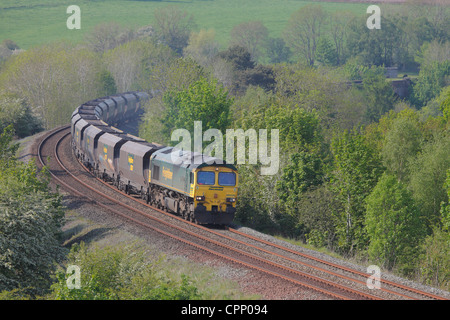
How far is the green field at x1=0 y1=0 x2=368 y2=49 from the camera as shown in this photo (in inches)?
6053

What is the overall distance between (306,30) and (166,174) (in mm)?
140515

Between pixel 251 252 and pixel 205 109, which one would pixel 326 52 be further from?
pixel 251 252

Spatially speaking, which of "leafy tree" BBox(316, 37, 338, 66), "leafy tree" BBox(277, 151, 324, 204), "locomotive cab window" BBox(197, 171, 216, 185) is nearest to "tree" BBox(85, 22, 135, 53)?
"leafy tree" BBox(316, 37, 338, 66)

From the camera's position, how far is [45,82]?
91188 millimetres

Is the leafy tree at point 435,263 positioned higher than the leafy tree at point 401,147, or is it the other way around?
the leafy tree at point 401,147

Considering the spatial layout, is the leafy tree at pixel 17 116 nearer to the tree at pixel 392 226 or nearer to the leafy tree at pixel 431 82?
the tree at pixel 392 226

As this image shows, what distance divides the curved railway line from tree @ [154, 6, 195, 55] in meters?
126

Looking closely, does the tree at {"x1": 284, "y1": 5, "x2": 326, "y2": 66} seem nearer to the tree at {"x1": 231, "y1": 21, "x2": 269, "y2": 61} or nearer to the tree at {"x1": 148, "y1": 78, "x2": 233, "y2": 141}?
the tree at {"x1": 231, "y1": 21, "x2": 269, "y2": 61}

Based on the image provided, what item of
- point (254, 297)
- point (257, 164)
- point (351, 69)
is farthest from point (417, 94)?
point (254, 297)

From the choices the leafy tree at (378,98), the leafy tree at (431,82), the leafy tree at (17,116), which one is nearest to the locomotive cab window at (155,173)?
the leafy tree at (17,116)

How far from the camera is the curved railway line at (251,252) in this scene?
20609 mm

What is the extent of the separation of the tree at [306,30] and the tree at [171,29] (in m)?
30.2

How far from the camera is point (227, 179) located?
30.5 metres
